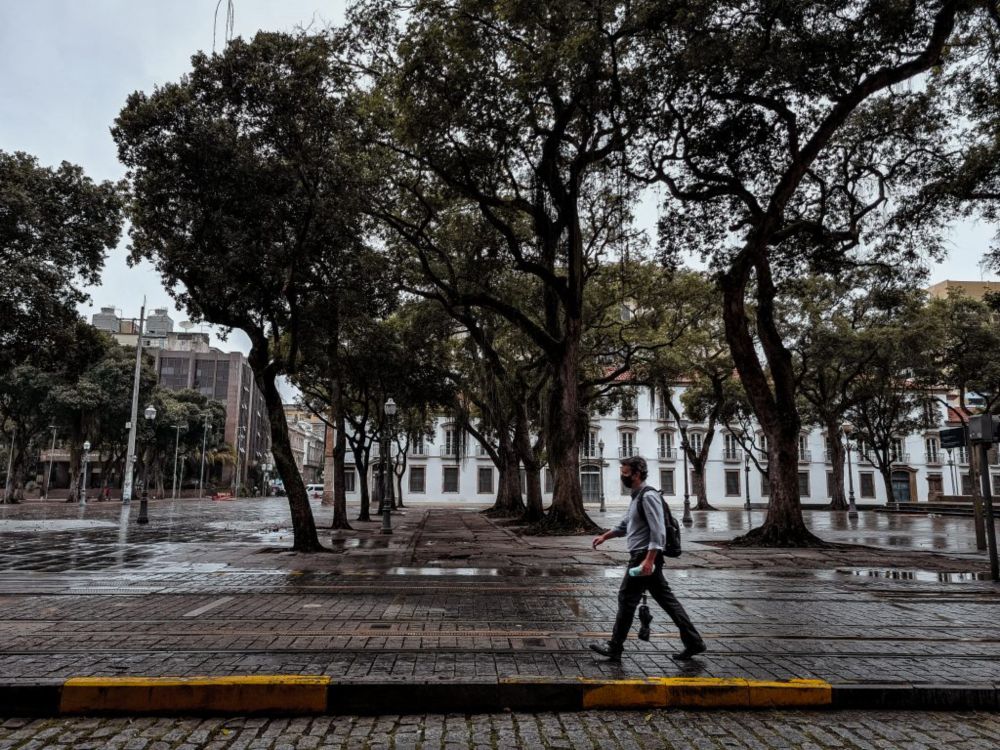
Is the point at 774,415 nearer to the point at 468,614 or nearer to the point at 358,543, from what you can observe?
the point at 358,543

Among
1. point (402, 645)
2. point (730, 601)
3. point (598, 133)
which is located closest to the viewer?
point (402, 645)

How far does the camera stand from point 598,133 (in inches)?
615

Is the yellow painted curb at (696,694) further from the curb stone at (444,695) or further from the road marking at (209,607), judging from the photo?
the road marking at (209,607)

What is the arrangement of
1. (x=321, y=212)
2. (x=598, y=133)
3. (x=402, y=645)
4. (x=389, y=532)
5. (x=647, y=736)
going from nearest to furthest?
(x=647, y=736) < (x=402, y=645) < (x=321, y=212) < (x=598, y=133) < (x=389, y=532)

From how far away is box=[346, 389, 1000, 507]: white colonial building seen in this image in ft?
192

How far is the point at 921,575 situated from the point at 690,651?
8243mm

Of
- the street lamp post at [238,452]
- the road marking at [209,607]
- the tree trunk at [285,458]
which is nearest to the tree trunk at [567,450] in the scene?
the tree trunk at [285,458]

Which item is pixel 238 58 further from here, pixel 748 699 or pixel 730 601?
pixel 748 699

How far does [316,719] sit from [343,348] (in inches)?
769

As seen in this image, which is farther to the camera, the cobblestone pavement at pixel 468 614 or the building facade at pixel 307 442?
the building facade at pixel 307 442

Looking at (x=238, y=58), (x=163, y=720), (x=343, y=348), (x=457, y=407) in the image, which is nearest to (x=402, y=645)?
(x=163, y=720)

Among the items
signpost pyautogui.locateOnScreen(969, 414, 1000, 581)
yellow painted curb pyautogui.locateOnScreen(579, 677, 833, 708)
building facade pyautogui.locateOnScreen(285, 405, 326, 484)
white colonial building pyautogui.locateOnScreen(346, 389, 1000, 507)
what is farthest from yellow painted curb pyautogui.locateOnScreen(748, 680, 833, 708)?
building facade pyautogui.locateOnScreen(285, 405, 326, 484)

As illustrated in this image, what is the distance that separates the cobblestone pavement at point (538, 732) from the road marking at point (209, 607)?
9.79 feet

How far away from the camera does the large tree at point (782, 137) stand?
40.9ft
